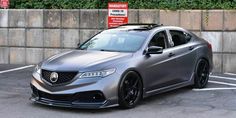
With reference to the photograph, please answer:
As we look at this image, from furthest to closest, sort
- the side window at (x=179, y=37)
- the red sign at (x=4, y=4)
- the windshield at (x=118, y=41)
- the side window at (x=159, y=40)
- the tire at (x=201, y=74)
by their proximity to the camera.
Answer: the red sign at (x=4, y=4) < the tire at (x=201, y=74) < the side window at (x=179, y=37) < the side window at (x=159, y=40) < the windshield at (x=118, y=41)

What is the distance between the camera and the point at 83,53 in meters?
8.59

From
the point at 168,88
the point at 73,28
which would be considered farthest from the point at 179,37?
the point at 73,28

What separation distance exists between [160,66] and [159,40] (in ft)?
2.23

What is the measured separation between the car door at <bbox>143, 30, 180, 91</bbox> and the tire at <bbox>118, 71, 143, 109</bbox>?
0.88ft

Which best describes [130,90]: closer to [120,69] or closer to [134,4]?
[120,69]

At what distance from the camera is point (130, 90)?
8078mm

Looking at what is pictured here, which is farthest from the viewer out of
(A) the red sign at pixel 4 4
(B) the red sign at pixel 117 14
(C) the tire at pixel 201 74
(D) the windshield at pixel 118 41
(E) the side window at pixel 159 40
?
(A) the red sign at pixel 4 4

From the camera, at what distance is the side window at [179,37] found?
31.7ft

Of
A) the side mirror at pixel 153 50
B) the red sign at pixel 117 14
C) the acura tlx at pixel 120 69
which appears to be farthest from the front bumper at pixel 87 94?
the red sign at pixel 117 14

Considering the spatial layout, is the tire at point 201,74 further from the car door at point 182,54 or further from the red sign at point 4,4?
the red sign at point 4,4

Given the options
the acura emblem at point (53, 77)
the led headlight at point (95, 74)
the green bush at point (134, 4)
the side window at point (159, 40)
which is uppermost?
the green bush at point (134, 4)

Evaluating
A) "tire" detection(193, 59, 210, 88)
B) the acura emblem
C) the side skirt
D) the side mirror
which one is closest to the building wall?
"tire" detection(193, 59, 210, 88)

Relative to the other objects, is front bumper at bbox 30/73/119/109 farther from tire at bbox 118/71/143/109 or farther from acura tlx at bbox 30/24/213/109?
tire at bbox 118/71/143/109

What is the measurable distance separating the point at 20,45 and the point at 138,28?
617 cm
